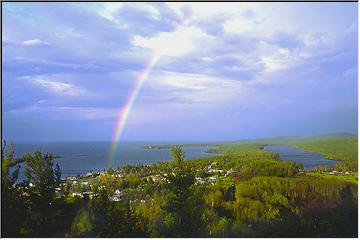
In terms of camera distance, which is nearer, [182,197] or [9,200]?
[9,200]

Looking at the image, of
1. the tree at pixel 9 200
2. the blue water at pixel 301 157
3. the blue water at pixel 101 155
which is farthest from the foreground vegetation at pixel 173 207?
the blue water at pixel 101 155

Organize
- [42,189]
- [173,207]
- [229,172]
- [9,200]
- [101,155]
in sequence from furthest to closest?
1. [101,155]
2. [229,172]
3. [42,189]
4. [173,207]
5. [9,200]

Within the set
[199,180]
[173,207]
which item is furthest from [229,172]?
[173,207]

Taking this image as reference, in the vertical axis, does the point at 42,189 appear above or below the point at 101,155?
below

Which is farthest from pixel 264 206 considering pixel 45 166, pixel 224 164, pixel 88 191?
pixel 45 166

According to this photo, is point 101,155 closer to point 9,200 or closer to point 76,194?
point 76,194

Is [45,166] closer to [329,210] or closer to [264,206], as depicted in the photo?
[264,206]
